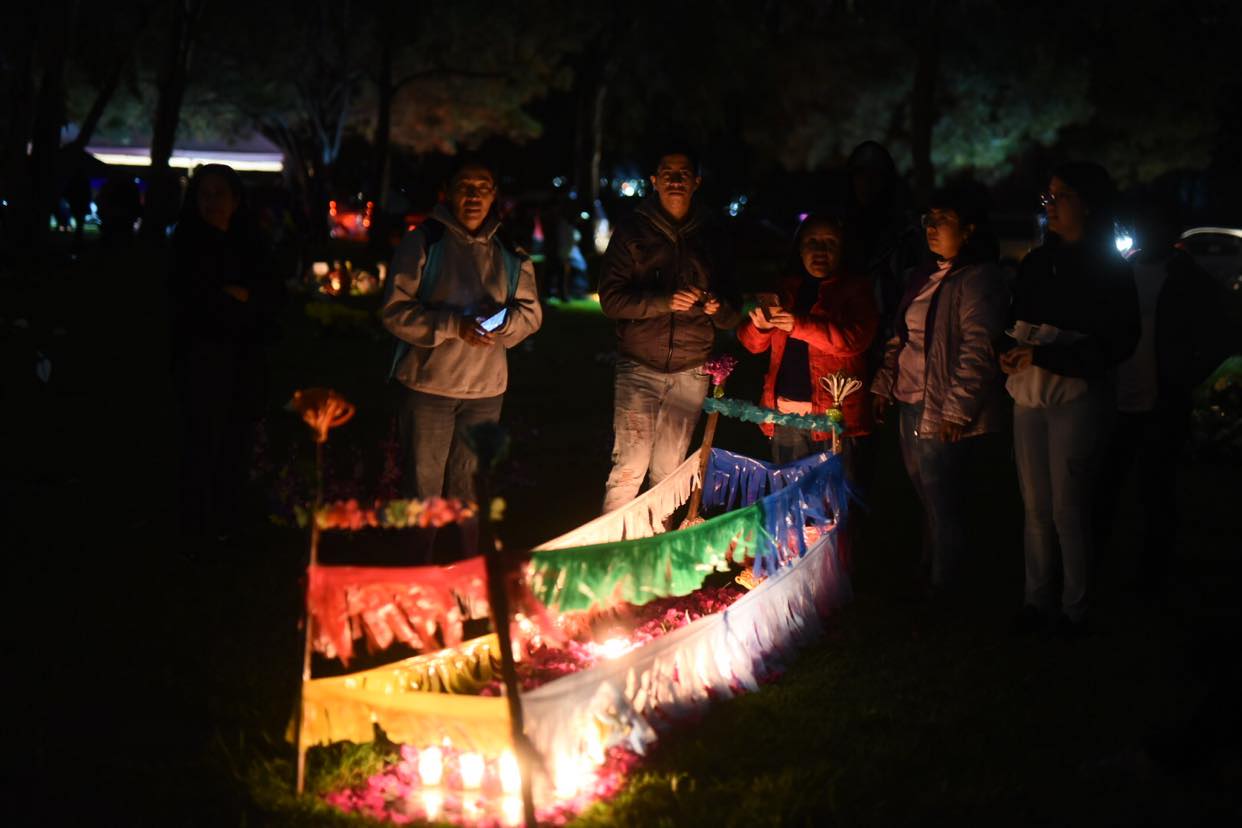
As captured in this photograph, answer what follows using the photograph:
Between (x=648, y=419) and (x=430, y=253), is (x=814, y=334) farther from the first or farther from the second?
(x=430, y=253)

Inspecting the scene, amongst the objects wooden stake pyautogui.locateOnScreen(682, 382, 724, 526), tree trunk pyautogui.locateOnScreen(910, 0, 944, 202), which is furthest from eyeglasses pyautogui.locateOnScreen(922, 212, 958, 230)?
tree trunk pyautogui.locateOnScreen(910, 0, 944, 202)

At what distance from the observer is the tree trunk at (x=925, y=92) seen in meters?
29.2

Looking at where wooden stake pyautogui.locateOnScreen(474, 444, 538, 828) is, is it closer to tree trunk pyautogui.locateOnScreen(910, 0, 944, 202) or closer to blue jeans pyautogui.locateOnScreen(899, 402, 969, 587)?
blue jeans pyautogui.locateOnScreen(899, 402, 969, 587)

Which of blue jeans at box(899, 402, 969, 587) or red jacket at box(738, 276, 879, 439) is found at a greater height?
red jacket at box(738, 276, 879, 439)

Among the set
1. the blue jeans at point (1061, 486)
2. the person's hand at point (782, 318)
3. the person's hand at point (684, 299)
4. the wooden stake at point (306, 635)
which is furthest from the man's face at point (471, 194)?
the blue jeans at point (1061, 486)

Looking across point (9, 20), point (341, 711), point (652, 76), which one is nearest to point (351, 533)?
point (341, 711)

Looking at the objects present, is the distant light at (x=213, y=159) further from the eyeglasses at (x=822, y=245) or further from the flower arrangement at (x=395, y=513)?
the flower arrangement at (x=395, y=513)

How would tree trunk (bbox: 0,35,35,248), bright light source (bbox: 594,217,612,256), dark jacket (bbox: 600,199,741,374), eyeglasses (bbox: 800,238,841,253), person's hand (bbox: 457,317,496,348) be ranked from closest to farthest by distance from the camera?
person's hand (bbox: 457,317,496,348), dark jacket (bbox: 600,199,741,374), eyeglasses (bbox: 800,238,841,253), tree trunk (bbox: 0,35,35,248), bright light source (bbox: 594,217,612,256)

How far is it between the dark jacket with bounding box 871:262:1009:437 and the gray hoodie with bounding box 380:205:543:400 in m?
1.86

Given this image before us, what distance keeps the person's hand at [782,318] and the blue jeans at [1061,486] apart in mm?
1125

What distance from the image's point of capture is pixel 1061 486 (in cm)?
566

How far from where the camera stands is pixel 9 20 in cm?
2664

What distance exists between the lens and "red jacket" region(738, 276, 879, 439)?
6.28m

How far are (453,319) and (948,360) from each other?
7.45 ft
